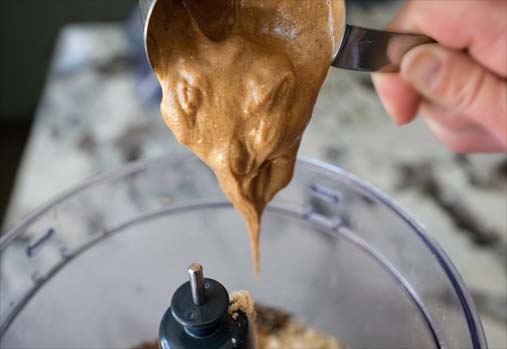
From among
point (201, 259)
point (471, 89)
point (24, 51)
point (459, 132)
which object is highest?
point (471, 89)

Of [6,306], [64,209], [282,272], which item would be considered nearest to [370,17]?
[282,272]

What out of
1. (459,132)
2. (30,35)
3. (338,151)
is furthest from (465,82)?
(30,35)

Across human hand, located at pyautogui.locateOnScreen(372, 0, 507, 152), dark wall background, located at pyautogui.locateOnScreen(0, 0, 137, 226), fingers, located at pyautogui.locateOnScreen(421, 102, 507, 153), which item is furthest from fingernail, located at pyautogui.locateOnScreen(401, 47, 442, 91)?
dark wall background, located at pyautogui.locateOnScreen(0, 0, 137, 226)

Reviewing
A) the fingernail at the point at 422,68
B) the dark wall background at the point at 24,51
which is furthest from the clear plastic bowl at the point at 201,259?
the dark wall background at the point at 24,51

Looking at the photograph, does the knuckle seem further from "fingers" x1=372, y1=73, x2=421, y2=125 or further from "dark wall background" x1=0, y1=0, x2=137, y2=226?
"dark wall background" x1=0, y1=0, x2=137, y2=226

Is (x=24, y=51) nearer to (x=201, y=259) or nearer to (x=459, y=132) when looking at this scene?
(x=201, y=259)

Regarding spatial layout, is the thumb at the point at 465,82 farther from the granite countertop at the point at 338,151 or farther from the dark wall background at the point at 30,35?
the dark wall background at the point at 30,35

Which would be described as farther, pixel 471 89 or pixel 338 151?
pixel 338 151
